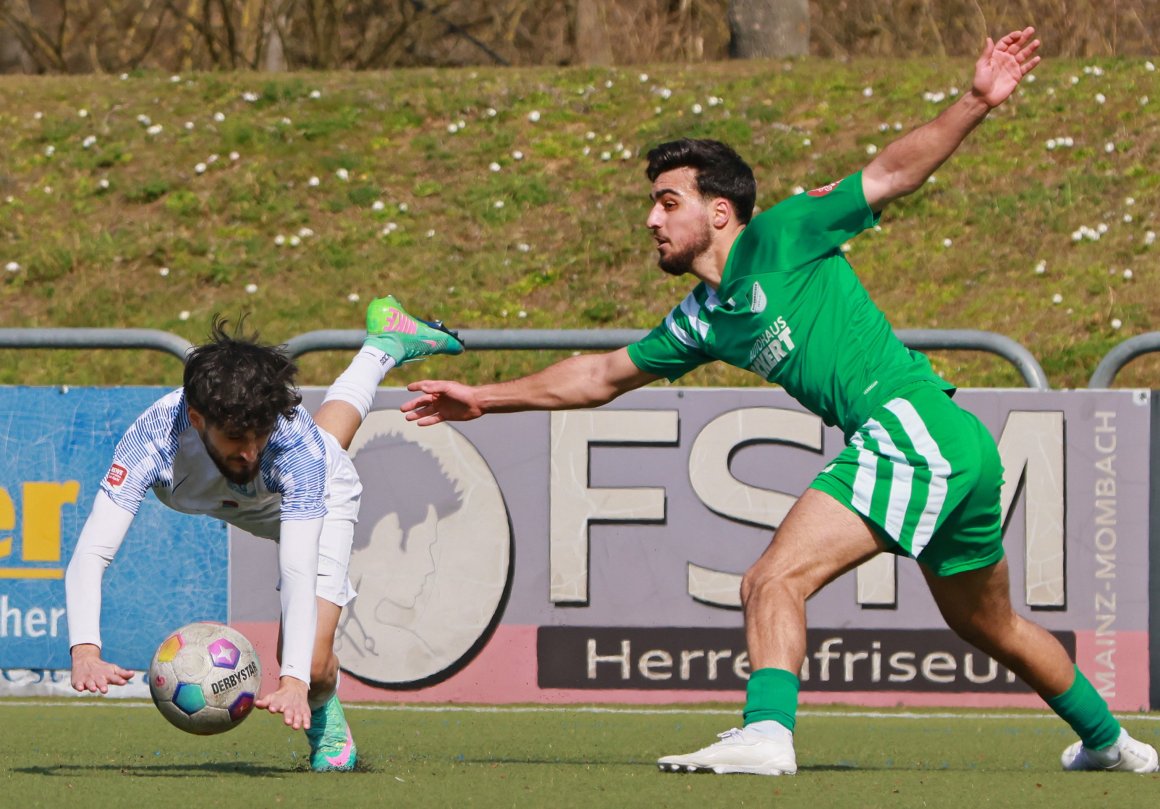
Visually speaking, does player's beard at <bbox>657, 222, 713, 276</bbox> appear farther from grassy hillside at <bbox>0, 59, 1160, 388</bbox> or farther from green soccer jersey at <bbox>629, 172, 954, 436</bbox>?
grassy hillside at <bbox>0, 59, 1160, 388</bbox>

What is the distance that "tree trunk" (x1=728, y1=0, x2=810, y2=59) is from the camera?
20438mm

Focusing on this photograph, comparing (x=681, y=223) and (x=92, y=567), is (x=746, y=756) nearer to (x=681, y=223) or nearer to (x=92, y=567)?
(x=681, y=223)

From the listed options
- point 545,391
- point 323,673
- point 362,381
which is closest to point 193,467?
point 323,673

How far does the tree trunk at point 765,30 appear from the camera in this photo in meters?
20.4

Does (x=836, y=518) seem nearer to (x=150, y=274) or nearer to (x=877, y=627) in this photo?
(x=877, y=627)

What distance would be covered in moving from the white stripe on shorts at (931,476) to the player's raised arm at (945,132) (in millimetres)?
677

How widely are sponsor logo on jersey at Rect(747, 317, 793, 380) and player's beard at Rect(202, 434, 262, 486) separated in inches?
61.1

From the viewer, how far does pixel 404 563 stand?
883 cm

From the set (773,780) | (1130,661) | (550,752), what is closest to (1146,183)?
(1130,661)

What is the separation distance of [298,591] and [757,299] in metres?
1.64

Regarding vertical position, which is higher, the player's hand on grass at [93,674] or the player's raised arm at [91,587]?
the player's raised arm at [91,587]

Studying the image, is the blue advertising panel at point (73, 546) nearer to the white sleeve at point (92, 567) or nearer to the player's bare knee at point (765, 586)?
the white sleeve at point (92, 567)

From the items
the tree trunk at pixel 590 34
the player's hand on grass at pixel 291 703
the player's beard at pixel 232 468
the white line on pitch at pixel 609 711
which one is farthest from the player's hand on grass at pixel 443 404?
the tree trunk at pixel 590 34

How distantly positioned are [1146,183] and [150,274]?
27.7 ft
